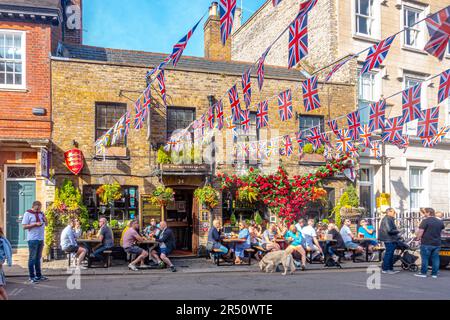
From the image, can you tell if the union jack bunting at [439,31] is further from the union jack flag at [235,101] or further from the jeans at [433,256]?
the union jack flag at [235,101]

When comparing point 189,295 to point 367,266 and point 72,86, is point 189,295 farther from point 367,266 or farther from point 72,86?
point 72,86

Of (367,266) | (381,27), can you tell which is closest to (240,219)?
(367,266)

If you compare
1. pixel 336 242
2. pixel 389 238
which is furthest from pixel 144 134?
pixel 389 238

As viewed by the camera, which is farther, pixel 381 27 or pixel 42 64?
pixel 381 27

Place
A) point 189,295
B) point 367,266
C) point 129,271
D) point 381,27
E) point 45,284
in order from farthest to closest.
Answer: point 381,27, point 367,266, point 129,271, point 45,284, point 189,295

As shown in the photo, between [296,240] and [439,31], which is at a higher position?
[439,31]

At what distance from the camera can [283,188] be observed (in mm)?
17375

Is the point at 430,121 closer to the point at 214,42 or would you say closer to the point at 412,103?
the point at 412,103

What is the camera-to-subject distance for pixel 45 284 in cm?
1078

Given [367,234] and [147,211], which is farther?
[367,234]

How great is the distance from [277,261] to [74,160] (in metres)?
7.33

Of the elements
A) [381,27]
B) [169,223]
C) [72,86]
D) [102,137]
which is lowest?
[169,223]

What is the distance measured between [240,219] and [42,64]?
8.83 meters

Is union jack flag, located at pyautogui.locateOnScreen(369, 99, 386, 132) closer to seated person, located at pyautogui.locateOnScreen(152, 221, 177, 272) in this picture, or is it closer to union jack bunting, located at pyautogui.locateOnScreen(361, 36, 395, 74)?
union jack bunting, located at pyautogui.locateOnScreen(361, 36, 395, 74)
